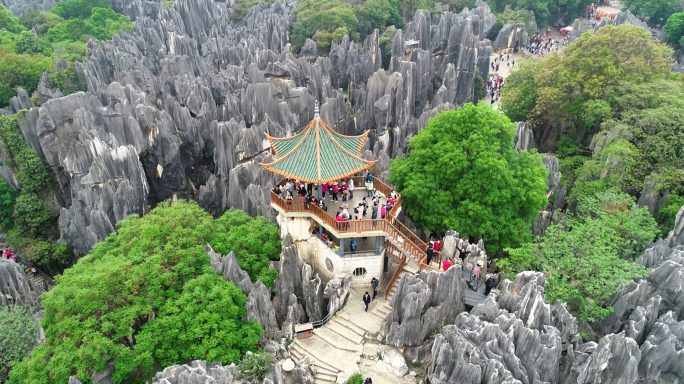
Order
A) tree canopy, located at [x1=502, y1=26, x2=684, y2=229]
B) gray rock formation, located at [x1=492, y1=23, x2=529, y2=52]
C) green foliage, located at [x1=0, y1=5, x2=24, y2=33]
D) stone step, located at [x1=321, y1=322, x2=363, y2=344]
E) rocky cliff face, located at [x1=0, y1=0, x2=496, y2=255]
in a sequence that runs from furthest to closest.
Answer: green foliage, located at [x1=0, y1=5, x2=24, y2=33] → gray rock formation, located at [x1=492, y1=23, x2=529, y2=52] → rocky cliff face, located at [x1=0, y1=0, x2=496, y2=255] → tree canopy, located at [x1=502, y1=26, x2=684, y2=229] → stone step, located at [x1=321, y1=322, x2=363, y2=344]

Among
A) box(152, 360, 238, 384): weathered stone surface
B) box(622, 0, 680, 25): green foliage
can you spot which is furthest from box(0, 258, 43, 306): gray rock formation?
box(622, 0, 680, 25): green foliage

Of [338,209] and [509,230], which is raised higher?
[338,209]

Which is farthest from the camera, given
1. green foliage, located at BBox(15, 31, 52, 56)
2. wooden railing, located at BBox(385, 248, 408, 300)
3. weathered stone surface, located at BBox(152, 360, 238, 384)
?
green foliage, located at BBox(15, 31, 52, 56)

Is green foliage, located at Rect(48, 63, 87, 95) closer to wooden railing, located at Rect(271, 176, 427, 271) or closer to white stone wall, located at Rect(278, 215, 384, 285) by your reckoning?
white stone wall, located at Rect(278, 215, 384, 285)

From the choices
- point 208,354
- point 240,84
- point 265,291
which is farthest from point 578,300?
point 240,84

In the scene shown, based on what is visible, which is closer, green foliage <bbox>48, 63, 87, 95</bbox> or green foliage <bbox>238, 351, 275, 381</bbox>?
green foliage <bbox>238, 351, 275, 381</bbox>

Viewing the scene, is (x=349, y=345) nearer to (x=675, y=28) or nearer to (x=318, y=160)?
(x=318, y=160)

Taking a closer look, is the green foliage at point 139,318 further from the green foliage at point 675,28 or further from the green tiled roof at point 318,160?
the green foliage at point 675,28

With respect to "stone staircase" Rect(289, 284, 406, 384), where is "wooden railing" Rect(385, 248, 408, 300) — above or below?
above

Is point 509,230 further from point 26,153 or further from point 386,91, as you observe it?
point 26,153
